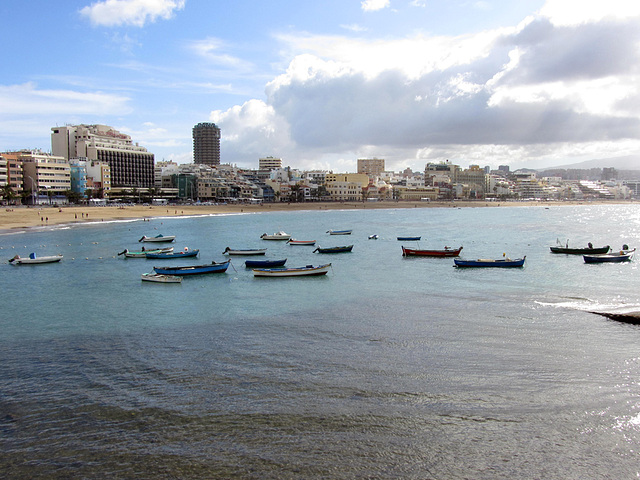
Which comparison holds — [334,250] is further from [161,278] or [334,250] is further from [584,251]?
[584,251]

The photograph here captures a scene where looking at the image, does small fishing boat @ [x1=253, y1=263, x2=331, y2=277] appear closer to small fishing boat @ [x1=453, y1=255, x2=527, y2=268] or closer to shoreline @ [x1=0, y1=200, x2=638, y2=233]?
small fishing boat @ [x1=453, y1=255, x2=527, y2=268]

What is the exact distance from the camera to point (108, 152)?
164 metres

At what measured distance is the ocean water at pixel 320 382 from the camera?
13430mm

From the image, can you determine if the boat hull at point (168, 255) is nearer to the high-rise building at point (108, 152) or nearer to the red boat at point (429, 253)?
the red boat at point (429, 253)

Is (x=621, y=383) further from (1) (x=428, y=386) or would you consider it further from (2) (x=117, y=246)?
(2) (x=117, y=246)

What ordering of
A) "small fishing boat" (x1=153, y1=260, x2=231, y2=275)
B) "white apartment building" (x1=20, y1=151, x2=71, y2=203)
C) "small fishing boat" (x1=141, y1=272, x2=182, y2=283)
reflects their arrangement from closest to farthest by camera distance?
"small fishing boat" (x1=141, y1=272, x2=182, y2=283), "small fishing boat" (x1=153, y1=260, x2=231, y2=275), "white apartment building" (x1=20, y1=151, x2=71, y2=203)

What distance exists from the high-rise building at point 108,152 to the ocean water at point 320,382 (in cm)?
13719

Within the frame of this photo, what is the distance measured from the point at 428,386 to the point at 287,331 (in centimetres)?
885

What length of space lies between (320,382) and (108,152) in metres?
164

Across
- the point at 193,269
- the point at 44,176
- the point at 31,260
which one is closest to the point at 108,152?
the point at 44,176

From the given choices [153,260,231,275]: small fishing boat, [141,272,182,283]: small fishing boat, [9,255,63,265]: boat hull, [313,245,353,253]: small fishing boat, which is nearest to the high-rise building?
[9,255,63,265]: boat hull

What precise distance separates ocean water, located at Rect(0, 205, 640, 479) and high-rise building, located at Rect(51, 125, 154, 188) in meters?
137

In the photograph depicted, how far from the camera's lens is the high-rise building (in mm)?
162250

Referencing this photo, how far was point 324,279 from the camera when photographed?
40.7 m
